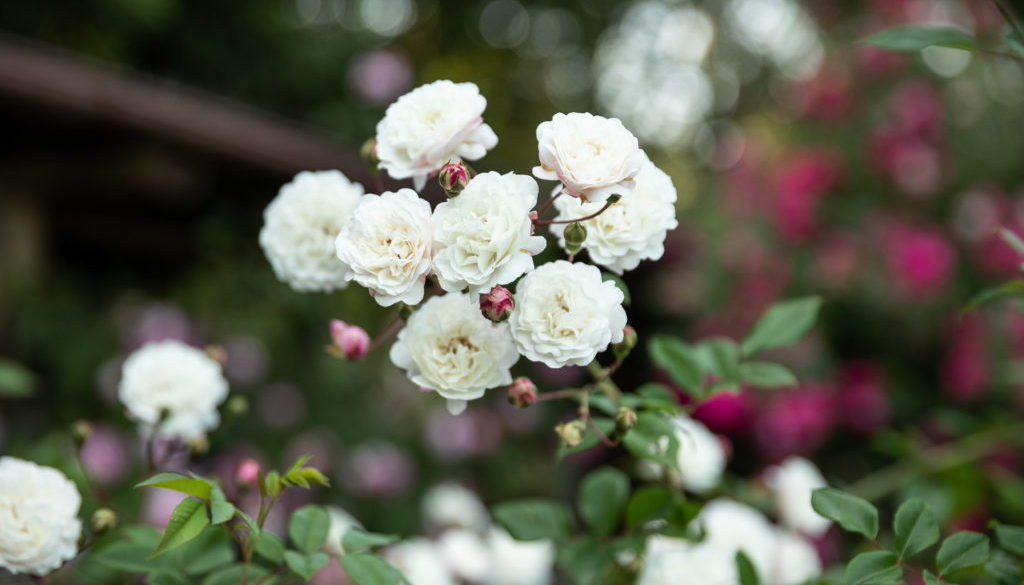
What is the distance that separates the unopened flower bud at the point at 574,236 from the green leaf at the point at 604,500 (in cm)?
35

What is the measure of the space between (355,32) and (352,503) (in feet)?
6.54

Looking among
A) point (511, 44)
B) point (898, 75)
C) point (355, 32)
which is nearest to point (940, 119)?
point (898, 75)

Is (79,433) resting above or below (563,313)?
below

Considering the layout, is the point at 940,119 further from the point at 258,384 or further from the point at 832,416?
the point at 258,384

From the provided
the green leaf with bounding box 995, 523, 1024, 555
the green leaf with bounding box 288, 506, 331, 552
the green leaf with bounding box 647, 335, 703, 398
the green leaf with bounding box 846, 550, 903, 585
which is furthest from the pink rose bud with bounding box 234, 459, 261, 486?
the green leaf with bounding box 995, 523, 1024, 555

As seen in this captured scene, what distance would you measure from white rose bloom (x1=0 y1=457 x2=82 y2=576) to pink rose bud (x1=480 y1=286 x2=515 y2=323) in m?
0.40

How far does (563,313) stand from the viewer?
0.58 meters

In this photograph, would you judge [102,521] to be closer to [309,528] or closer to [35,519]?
[35,519]

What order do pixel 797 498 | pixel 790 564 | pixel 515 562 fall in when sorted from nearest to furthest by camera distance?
pixel 790 564, pixel 797 498, pixel 515 562

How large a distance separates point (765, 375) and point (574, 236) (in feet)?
0.97

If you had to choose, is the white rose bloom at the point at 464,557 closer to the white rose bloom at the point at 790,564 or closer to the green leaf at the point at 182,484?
the white rose bloom at the point at 790,564

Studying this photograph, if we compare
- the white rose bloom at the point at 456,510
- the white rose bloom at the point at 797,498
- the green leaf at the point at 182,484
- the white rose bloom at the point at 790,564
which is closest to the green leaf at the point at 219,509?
the green leaf at the point at 182,484

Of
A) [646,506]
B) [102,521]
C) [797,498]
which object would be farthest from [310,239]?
[797,498]

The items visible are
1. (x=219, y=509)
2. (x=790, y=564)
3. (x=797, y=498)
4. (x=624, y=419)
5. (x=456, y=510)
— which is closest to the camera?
(x=219, y=509)
